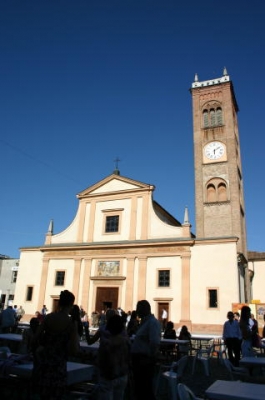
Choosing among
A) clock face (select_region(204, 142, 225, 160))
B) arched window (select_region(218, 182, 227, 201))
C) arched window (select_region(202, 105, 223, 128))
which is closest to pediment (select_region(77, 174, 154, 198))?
arched window (select_region(218, 182, 227, 201))

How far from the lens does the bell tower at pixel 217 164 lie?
29250 mm

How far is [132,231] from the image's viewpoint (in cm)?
2569

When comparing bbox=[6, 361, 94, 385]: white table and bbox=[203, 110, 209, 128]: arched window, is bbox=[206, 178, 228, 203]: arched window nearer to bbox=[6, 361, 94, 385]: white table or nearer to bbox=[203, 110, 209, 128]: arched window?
bbox=[203, 110, 209, 128]: arched window

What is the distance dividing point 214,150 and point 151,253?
45.1ft

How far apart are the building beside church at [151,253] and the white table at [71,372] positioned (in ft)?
58.1

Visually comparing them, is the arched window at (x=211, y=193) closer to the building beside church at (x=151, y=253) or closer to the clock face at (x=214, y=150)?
the building beside church at (x=151, y=253)

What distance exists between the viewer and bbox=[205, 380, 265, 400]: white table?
152 inches

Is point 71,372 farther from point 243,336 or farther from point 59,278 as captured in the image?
point 59,278

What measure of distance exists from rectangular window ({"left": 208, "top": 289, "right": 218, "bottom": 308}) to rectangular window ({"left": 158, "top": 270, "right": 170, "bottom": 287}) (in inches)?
116

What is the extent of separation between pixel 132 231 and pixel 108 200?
372cm

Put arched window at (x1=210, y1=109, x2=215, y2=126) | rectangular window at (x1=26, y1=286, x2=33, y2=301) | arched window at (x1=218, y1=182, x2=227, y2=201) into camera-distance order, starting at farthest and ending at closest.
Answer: arched window at (x1=210, y1=109, x2=215, y2=126) → arched window at (x1=218, y1=182, x2=227, y2=201) → rectangular window at (x1=26, y1=286, x2=33, y2=301)

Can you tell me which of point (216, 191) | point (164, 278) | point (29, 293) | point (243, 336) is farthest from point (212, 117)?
point (243, 336)

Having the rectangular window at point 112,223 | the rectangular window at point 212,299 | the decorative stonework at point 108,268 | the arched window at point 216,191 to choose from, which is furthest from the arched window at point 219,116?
the rectangular window at point 212,299

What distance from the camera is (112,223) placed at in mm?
26922
